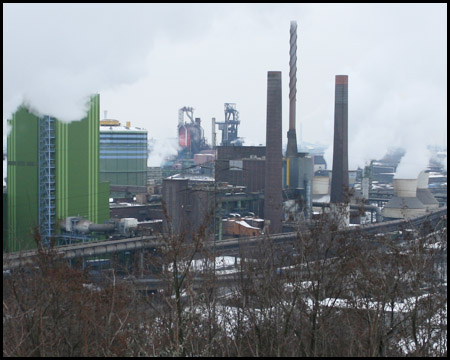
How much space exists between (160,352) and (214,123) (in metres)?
26.3

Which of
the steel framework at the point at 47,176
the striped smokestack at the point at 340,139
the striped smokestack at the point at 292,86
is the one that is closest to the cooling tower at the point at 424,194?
the striped smokestack at the point at 340,139

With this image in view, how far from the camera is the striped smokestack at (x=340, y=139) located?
52.5ft

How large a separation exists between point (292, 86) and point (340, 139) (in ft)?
5.63

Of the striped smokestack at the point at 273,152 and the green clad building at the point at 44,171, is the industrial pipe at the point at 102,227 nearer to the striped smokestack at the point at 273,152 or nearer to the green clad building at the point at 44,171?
the green clad building at the point at 44,171

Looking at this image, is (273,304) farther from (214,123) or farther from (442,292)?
(214,123)

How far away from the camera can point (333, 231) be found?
5.20 m

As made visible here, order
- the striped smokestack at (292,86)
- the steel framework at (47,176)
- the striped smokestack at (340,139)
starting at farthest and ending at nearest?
the striped smokestack at (292,86) < the striped smokestack at (340,139) < the steel framework at (47,176)

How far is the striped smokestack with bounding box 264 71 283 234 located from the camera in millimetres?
14273

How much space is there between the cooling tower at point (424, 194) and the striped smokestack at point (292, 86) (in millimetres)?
3100

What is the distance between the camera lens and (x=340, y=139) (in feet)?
52.8

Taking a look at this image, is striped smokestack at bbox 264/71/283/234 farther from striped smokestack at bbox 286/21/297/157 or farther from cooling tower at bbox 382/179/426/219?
cooling tower at bbox 382/179/426/219

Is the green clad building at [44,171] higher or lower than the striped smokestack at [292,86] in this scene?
lower

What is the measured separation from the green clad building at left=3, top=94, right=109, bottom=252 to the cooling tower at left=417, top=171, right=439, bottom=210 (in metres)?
8.42

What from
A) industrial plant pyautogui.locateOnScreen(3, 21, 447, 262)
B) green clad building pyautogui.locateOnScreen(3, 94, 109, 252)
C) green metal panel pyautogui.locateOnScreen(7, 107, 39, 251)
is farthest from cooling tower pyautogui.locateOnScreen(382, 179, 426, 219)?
green metal panel pyautogui.locateOnScreen(7, 107, 39, 251)
